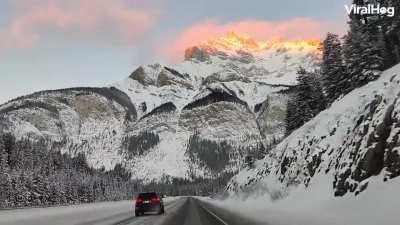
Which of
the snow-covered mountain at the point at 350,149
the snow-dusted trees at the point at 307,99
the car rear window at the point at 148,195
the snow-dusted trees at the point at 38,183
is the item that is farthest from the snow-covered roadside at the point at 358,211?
the snow-dusted trees at the point at 38,183

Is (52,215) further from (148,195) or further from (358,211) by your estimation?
(148,195)

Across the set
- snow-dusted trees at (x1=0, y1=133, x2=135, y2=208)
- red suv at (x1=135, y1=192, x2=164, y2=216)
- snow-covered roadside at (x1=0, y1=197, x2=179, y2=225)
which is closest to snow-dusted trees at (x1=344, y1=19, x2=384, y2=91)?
red suv at (x1=135, y1=192, x2=164, y2=216)

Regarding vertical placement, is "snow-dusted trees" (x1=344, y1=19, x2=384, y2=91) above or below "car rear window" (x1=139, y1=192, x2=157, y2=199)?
above

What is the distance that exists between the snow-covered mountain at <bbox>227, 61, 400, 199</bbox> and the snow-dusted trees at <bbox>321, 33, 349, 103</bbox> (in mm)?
17668

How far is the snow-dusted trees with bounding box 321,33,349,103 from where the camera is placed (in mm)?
63591

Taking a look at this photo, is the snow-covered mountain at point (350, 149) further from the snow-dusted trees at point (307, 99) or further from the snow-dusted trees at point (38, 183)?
the snow-dusted trees at point (38, 183)

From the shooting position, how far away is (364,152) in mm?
24422

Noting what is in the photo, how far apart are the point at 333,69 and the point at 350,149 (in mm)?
40332

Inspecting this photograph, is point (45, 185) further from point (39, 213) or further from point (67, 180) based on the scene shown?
point (39, 213)

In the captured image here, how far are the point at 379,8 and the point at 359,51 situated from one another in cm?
1474

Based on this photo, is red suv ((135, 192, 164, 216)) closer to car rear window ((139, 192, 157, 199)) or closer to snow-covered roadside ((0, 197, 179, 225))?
car rear window ((139, 192, 157, 199))

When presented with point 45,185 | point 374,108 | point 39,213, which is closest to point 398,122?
point 374,108

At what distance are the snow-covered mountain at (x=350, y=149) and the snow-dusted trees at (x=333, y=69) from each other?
58.0 feet

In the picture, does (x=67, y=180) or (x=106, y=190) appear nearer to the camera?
(x=67, y=180)
